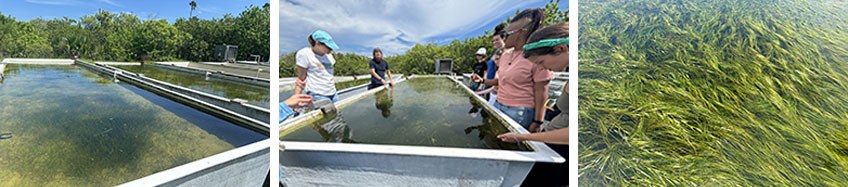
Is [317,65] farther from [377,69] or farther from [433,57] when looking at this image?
[433,57]

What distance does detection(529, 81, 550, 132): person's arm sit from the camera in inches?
45.8

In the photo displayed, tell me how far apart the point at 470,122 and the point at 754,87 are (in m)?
1.21

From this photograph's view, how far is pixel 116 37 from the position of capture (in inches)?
165

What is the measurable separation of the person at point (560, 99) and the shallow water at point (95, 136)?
11.1ft

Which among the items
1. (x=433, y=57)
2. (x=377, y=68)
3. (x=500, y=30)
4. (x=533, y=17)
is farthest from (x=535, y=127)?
(x=433, y=57)

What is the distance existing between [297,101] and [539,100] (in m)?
1.39

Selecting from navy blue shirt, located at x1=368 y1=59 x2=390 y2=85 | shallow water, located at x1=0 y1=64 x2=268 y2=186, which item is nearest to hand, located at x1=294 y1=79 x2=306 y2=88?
navy blue shirt, located at x1=368 y1=59 x2=390 y2=85

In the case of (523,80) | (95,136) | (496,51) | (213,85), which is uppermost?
(496,51)

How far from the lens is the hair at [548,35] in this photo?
94 centimetres

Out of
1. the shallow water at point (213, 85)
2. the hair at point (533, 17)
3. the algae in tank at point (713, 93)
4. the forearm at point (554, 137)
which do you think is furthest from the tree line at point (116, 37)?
the algae in tank at point (713, 93)

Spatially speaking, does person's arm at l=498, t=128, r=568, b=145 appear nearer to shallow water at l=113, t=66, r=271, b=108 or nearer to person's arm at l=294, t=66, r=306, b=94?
person's arm at l=294, t=66, r=306, b=94

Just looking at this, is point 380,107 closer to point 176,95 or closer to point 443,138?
point 443,138

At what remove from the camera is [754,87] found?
32.1 inches

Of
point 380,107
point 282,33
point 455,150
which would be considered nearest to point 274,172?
point 282,33
